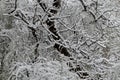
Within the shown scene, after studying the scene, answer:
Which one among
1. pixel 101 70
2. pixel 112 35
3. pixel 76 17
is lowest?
pixel 101 70

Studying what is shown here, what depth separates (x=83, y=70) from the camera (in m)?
4.19

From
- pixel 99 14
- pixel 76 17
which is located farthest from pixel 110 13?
pixel 76 17

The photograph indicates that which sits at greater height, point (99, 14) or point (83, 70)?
point (99, 14)

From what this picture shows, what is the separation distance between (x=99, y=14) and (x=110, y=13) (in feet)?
0.84

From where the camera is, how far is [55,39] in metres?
4.21

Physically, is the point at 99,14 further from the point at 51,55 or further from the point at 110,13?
the point at 51,55

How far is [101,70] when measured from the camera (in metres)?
4.16

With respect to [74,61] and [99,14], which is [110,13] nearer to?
[99,14]

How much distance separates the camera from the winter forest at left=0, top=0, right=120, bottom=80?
4043 mm

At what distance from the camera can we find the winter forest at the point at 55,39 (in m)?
4.04

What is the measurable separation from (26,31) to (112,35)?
140 centimetres

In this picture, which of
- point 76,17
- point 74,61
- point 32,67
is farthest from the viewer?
point 76,17

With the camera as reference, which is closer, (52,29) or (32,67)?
(32,67)

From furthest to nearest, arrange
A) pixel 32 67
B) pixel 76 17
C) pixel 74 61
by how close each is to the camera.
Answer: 1. pixel 76 17
2. pixel 74 61
3. pixel 32 67
